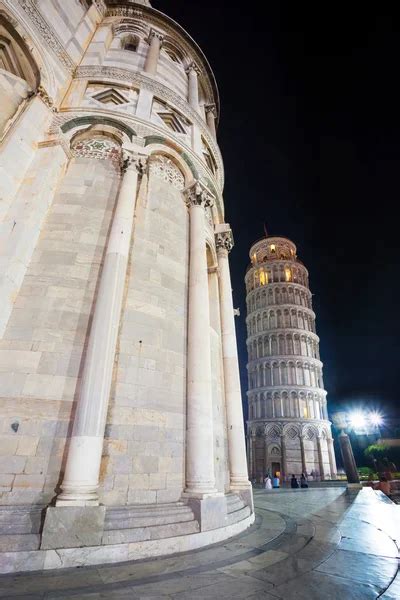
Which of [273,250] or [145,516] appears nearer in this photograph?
[145,516]

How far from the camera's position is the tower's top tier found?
182ft

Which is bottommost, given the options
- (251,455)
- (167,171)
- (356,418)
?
(251,455)

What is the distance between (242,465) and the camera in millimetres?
8477

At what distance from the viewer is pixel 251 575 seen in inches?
147

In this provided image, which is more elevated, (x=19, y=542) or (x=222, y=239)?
(x=222, y=239)

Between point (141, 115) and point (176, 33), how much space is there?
35.0 feet

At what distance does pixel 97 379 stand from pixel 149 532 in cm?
268

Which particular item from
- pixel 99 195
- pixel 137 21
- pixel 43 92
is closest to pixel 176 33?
pixel 137 21

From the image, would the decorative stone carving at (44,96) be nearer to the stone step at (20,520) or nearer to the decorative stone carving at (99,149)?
the decorative stone carving at (99,149)

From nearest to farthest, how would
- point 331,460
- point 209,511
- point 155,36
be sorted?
point 209,511 → point 155,36 → point 331,460

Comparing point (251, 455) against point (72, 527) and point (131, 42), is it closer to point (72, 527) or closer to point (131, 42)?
point (72, 527)

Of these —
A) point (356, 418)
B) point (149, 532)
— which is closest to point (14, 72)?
point (149, 532)

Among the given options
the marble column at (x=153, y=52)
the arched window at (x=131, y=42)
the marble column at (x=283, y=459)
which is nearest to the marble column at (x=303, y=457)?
the marble column at (x=283, y=459)

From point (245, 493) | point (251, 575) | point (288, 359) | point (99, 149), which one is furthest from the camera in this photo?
point (288, 359)
